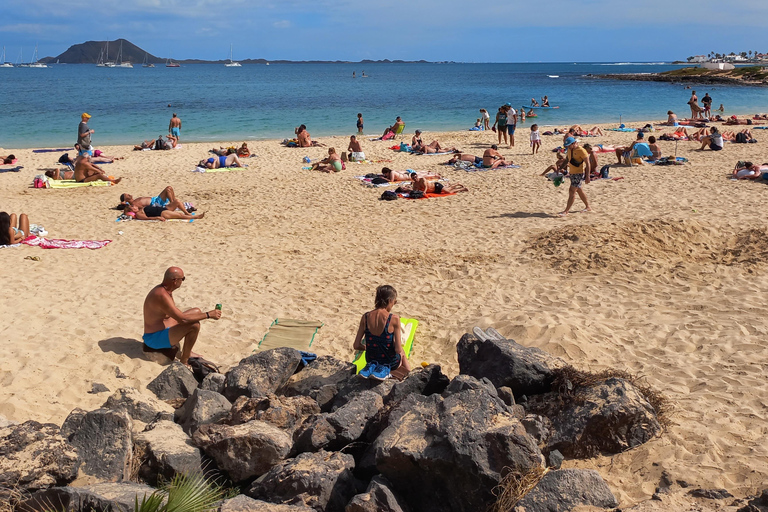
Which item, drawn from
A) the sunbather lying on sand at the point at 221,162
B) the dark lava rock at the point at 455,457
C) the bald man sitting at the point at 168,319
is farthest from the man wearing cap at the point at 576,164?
the sunbather lying on sand at the point at 221,162

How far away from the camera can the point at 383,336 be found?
5645 mm

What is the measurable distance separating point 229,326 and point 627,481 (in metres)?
4.96

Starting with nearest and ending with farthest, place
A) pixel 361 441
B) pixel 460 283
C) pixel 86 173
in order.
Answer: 1. pixel 361 441
2. pixel 460 283
3. pixel 86 173

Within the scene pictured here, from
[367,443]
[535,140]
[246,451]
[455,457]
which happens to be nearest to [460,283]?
[367,443]

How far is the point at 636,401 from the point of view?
14.9 feet

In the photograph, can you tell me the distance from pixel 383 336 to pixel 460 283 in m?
3.45

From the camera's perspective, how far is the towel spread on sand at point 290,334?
6.99 metres

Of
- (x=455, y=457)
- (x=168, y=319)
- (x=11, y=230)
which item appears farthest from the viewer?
(x=11, y=230)

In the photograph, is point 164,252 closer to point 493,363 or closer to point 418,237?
point 418,237

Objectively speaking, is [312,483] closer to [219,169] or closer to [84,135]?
[219,169]

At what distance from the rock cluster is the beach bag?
34.0 inches

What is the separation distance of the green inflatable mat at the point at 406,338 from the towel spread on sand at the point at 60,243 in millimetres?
6318

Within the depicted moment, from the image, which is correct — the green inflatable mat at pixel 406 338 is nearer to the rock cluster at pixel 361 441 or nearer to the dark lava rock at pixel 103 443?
the rock cluster at pixel 361 441

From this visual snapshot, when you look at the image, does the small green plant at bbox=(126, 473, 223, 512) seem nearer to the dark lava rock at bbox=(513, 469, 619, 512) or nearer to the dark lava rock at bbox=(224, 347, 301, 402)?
the dark lava rock at bbox=(224, 347, 301, 402)
